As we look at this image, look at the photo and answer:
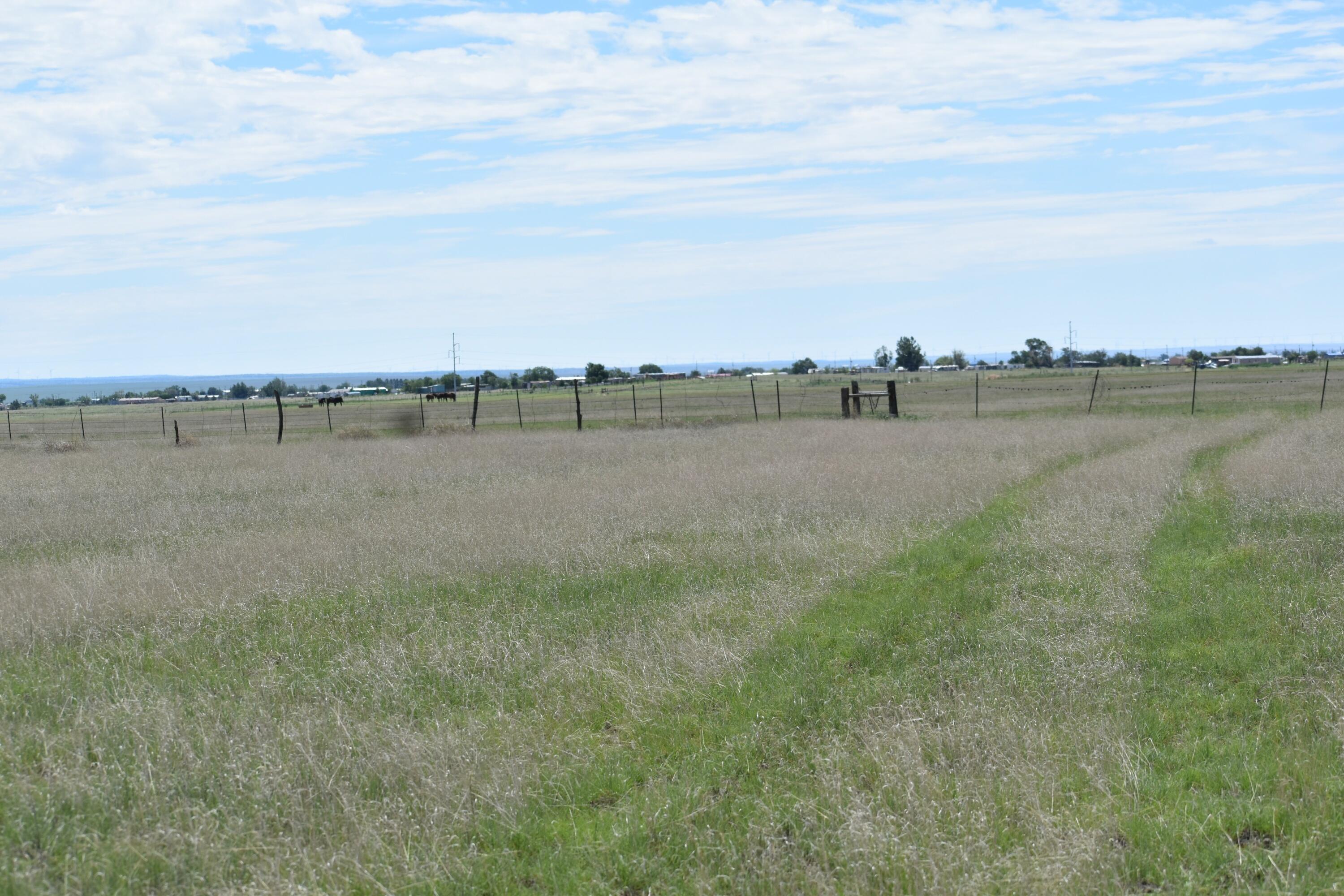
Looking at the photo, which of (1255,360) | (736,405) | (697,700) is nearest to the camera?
(697,700)

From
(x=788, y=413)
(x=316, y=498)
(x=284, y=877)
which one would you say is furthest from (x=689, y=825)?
(x=788, y=413)

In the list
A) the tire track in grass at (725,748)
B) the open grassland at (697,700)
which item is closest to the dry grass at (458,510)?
the open grassland at (697,700)

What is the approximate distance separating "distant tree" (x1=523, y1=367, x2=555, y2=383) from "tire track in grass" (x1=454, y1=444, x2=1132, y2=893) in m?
130

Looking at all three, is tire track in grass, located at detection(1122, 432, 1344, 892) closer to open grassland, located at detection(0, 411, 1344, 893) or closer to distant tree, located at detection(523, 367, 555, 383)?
open grassland, located at detection(0, 411, 1344, 893)

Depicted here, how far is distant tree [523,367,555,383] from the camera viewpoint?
151 meters

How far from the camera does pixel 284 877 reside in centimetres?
539

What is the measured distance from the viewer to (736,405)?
6425 cm

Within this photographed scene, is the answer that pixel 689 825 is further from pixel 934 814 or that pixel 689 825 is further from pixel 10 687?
pixel 10 687

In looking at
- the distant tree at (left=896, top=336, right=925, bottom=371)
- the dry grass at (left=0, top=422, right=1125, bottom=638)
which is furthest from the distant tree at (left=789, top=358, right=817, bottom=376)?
the dry grass at (left=0, top=422, right=1125, bottom=638)

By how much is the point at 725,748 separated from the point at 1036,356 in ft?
604

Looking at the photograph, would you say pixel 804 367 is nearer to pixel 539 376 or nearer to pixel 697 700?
pixel 539 376

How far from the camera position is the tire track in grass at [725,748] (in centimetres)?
555

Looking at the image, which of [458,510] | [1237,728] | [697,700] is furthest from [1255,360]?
[697,700]

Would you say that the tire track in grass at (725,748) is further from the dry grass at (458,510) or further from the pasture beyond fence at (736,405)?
the pasture beyond fence at (736,405)
